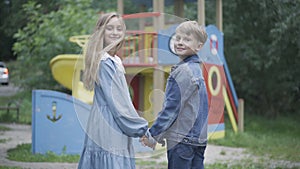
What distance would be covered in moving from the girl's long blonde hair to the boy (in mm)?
426

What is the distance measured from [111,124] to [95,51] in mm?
464

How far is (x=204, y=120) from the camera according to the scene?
3.26m

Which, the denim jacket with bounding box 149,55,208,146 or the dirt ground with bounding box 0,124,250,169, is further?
the dirt ground with bounding box 0,124,250,169

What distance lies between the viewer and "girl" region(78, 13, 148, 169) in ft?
10.4

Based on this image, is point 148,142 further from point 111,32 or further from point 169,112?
point 111,32

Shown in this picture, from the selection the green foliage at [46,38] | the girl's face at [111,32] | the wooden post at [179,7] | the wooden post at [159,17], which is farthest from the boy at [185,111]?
the green foliage at [46,38]

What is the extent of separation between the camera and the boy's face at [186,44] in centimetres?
325

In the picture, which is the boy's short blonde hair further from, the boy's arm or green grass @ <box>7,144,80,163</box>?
green grass @ <box>7,144,80,163</box>

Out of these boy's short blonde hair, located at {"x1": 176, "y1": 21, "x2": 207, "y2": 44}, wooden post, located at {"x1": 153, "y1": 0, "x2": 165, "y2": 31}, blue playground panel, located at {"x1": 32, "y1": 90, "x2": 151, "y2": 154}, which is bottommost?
blue playground panel, located at {"x1": 32, "y1": 90, "x2": 151, "y2": 154}

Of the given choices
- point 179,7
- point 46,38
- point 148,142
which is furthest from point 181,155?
point 46,38

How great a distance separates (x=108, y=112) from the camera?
3.20 meters

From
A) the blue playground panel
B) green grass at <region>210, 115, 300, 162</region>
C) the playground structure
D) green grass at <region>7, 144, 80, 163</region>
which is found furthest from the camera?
green grass at <region>210, 115, 300, 162</region>

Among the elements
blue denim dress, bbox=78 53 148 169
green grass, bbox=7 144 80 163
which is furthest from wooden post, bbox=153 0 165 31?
blue denim dress, bbox=78 53 148 169

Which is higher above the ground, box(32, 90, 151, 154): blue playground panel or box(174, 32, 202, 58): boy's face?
box(174, 32, 202, 58): boy's face
